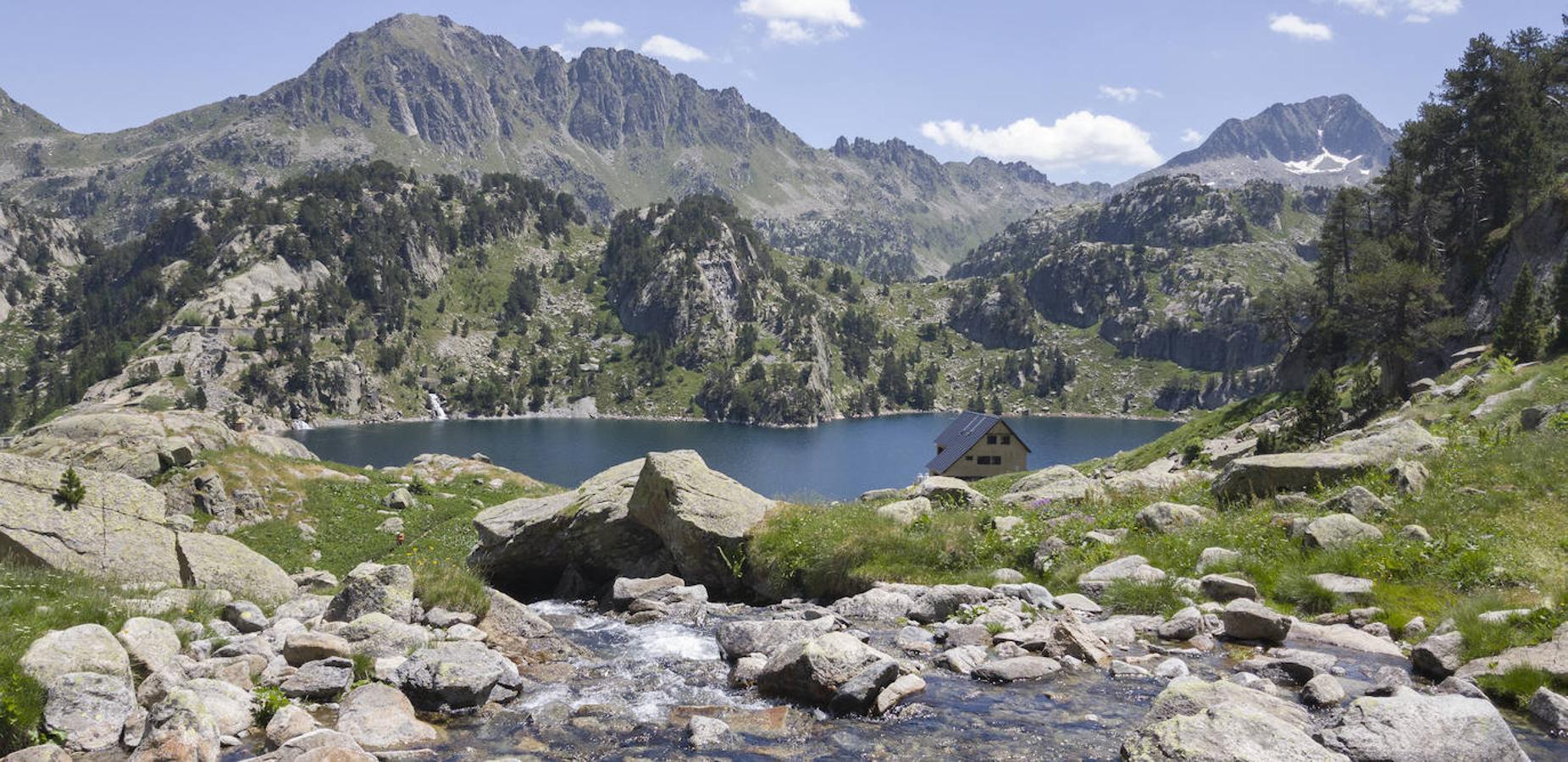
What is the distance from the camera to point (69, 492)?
1959cm

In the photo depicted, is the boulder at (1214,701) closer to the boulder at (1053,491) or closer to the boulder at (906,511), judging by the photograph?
the boulder at (906,511)

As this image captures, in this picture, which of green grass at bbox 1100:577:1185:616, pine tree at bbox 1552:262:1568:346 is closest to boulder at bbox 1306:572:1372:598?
green grass at bbox 1100:577:1185:616

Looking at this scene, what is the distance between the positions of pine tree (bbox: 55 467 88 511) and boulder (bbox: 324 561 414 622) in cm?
902

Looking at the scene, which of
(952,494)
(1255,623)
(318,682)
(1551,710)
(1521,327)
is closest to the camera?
(1551,710)

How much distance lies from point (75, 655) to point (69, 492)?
12723 millimetres

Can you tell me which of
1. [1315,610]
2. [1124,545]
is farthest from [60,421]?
[1315,610]

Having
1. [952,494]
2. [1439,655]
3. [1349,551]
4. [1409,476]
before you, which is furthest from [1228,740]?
[952,494]

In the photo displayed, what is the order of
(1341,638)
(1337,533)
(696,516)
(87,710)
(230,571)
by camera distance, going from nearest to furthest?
(87,710)
(1341,638)
(1337,533)
(230,571)
(696,516)

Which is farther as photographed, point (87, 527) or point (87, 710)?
point (87, 527)

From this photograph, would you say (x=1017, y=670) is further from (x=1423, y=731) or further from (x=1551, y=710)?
(x=1551, y=710)

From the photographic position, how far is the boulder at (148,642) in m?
11.3

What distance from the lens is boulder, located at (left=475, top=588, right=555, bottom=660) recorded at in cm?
1466

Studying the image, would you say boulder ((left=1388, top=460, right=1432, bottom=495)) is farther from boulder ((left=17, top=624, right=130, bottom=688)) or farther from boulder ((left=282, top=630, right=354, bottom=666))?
boulder ((left=17, top=624, right=130, bottom=688))

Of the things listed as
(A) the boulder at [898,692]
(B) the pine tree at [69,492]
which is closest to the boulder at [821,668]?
(A) the boulder at [898,692]
